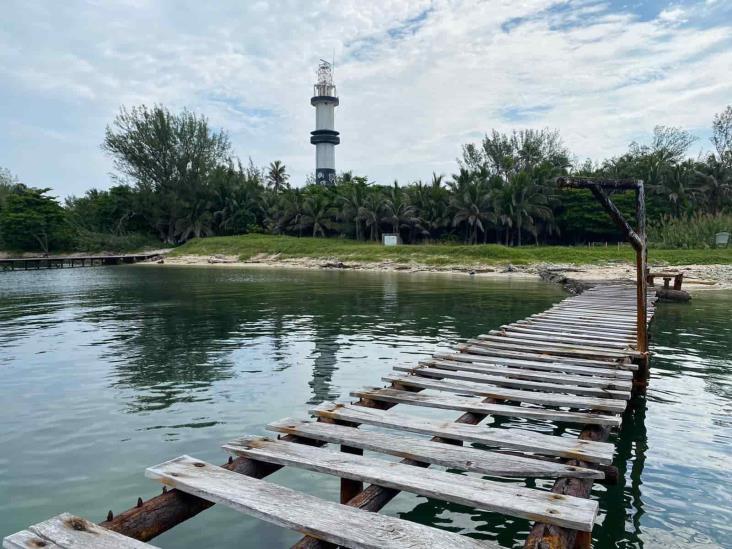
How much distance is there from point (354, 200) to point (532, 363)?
61354 mm

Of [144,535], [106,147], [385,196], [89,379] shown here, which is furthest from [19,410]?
[106,147]

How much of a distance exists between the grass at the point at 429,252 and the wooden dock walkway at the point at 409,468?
44.2 meters

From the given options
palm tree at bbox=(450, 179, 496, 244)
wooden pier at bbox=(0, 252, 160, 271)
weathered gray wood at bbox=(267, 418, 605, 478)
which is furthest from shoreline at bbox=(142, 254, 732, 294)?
weathered gray wood at bbox=(267, 418, 605, 478)

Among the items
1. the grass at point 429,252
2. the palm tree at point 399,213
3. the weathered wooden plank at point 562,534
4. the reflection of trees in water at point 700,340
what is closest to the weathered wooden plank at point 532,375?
the weathered wooden plank at point 562,534

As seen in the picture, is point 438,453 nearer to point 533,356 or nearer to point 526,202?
point 533,356

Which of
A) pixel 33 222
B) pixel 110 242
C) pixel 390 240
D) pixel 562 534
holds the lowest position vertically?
pixel 562 534

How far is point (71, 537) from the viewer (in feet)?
11.2

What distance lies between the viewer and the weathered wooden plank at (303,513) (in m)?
3.37

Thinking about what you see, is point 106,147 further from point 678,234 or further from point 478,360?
point 478,360

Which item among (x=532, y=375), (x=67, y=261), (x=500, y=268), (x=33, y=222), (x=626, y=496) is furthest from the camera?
(x=33, y=222)

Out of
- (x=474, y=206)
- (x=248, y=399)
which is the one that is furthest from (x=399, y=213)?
(x=248, y=399)

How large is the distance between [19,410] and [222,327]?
9264 millimetres

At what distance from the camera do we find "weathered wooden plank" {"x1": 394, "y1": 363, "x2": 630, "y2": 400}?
22.9ft

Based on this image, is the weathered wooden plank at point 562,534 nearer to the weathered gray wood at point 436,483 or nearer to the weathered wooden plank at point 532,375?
the weathered gray wood at point 436,483
